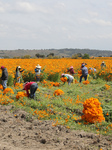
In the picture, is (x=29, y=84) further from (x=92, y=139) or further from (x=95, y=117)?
(x=92, y=139)

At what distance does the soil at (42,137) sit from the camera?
505 centimetres

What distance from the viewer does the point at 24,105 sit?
9.13 m

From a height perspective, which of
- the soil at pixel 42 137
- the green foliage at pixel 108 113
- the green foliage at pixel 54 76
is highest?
the green foliage at pixel 54 76

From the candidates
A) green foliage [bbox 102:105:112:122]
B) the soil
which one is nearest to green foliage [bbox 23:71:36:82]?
the soil

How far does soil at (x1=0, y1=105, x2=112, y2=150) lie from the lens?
505 cm

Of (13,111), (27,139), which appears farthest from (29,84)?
(27,139)

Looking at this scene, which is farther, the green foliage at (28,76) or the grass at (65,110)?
the green foliage at (28,76)

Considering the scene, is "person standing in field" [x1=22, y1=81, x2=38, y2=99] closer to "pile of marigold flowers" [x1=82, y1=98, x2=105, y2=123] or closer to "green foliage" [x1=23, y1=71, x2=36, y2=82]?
"pile of marigold flowers" [x1=82, y1=98, x2=105, y2=123]

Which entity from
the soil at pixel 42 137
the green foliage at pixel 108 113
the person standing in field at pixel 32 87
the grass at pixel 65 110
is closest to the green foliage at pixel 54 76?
the grass at pixel 65 110

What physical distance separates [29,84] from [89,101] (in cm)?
374

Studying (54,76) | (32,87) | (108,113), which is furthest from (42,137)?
(54,76)

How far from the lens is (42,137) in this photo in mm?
5762

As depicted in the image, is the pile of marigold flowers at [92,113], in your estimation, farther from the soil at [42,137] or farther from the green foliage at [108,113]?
the soil at [42,137]

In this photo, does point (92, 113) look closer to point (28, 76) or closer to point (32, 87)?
point (32, 87)
